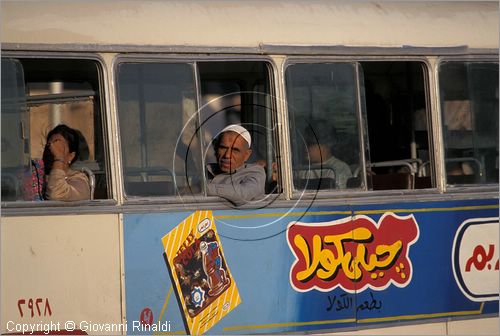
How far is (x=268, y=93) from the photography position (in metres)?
7.11

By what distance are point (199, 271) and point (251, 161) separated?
92cm

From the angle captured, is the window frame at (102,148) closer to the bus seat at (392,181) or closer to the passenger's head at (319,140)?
the passenger's head at (319,140)

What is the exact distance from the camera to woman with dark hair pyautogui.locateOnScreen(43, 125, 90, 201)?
6500mm

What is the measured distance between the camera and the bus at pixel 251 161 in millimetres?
6457

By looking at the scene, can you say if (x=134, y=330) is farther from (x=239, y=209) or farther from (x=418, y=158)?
(x=418, y=158)

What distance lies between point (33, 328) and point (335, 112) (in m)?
2.67

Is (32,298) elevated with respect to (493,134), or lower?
lower

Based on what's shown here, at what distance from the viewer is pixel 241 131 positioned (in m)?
7.08

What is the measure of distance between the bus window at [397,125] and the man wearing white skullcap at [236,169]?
906 mm

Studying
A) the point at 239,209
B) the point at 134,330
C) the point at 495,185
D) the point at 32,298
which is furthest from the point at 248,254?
the point at 495,185

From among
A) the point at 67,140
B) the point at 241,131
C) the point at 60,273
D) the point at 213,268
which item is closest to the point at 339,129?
the point at 241,131

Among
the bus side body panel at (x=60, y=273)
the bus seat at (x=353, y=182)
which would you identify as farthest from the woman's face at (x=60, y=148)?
the bus seat at (x=353, y=182)

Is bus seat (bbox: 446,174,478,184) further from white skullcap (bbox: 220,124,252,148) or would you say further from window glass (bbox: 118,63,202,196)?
window glass (bbox: 118,63,202,196)

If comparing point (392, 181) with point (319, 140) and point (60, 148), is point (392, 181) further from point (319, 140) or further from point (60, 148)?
point (60, 148)
